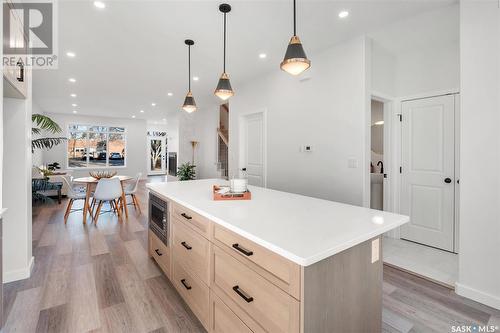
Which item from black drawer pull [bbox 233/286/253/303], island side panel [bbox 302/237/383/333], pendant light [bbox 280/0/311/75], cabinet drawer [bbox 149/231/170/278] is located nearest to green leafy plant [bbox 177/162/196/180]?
cabinet drawer [bbox 149/231/170/278]

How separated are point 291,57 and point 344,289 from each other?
5.04ft

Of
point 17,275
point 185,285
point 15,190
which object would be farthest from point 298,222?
point 17,275

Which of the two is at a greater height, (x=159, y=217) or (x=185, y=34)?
(x=185, y=34)

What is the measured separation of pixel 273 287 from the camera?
1.08m

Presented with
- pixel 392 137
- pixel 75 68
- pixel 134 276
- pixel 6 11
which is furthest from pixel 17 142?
pixel 392 137

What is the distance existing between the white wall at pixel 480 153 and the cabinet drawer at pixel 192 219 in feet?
7.46

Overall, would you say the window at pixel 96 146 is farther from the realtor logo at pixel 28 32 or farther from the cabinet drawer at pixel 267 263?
the cabinet drawer at pixel 267 263

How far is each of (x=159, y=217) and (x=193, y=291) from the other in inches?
37.4

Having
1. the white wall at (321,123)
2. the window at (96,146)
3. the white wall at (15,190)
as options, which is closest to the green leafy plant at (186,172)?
the white wall at (321,123)

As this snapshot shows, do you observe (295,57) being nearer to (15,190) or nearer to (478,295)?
(478,295)

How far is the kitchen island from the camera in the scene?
3.28 ft

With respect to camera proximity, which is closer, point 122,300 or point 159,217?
point 122,300

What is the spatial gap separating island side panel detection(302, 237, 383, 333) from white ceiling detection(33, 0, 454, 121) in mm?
2370

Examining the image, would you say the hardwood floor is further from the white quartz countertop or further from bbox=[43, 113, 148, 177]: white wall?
bbox=[43, 113, 148, 177]: white wall
